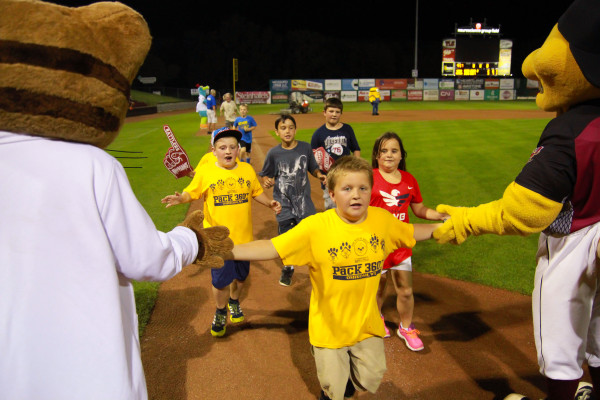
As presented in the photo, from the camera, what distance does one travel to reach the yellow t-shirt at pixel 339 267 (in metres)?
2.84

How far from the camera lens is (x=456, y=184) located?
10.2 m

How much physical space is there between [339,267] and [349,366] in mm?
716

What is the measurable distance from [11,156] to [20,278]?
1.35 feet

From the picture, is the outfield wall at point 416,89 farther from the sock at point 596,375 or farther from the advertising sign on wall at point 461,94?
the sock at point 596,375

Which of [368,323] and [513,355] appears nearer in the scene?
[368,323]

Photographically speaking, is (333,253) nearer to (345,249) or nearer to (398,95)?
(345,249)

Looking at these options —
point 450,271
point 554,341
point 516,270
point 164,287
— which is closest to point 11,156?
point 554,341

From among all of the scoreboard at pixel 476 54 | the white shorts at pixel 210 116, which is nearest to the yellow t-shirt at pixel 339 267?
the white shorts at pixel 210 116

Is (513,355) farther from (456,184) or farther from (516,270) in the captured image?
(456,184)

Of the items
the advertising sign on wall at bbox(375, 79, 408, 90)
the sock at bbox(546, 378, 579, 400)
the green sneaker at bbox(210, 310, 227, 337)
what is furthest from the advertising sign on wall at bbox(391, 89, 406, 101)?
the sock at bbox(546, 378, 579, 400)

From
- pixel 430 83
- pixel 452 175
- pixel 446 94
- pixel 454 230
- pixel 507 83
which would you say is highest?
pixel 430 83

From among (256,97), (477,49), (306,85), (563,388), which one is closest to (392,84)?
(477,49)

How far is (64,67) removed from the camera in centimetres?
151

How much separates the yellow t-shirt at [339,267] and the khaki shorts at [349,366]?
0.18 ft
